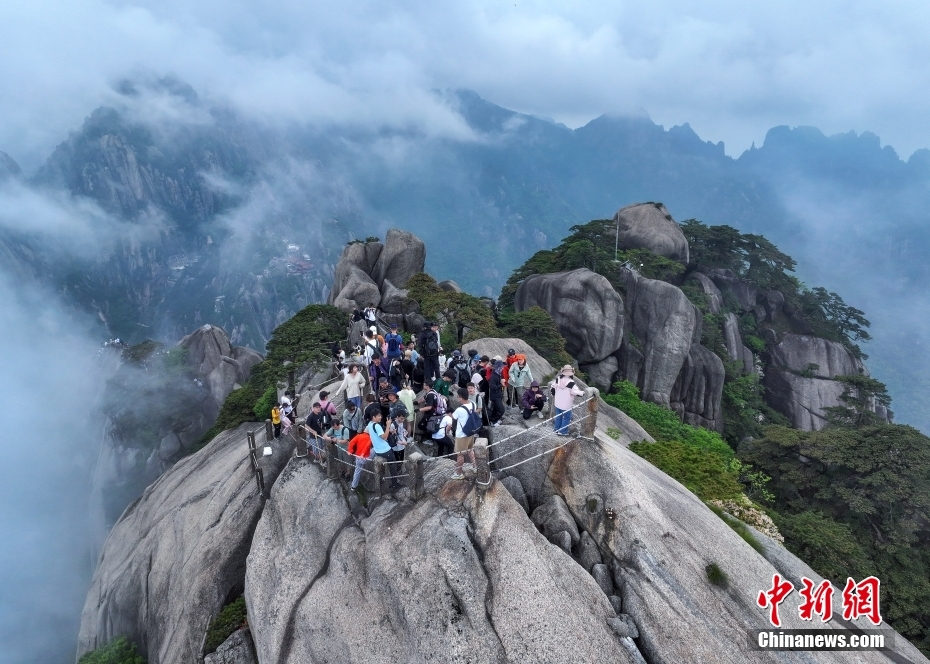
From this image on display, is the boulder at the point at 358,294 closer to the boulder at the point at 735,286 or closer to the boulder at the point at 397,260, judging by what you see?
the boulder at the point at 397,260

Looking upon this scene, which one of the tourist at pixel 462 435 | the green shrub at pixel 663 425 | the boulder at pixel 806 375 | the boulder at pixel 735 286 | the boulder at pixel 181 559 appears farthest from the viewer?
the boulder at pixel 735 286

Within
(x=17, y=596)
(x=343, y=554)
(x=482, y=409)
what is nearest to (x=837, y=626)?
(x=482, y=409)

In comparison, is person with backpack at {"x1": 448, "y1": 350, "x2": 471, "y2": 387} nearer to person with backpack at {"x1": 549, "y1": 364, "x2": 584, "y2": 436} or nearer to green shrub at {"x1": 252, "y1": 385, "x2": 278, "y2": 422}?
person with backpack at {"x1": 549, "y1": 364, "x2": 584, "y2": 436}

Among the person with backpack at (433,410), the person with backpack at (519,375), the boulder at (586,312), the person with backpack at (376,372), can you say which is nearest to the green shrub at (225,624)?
the person with backpack at (376,372)

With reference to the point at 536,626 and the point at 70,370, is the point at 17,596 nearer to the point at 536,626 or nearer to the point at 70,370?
the point at 536,626

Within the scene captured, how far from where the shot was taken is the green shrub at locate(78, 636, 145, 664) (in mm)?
15594

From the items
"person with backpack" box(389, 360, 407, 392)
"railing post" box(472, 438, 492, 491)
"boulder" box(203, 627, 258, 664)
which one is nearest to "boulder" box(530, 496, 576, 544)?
"railing post" box(472, 438, 492, 491)

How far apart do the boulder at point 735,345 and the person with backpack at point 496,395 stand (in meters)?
38.3

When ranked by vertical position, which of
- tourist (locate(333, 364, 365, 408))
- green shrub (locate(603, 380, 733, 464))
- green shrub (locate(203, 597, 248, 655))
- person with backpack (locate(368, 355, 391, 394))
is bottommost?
green shrub (locate(203, 597, 248, 655))

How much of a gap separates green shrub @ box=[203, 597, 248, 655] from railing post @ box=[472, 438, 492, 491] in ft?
27.2

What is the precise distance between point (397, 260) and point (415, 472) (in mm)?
37571

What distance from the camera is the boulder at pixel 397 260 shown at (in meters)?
45.9

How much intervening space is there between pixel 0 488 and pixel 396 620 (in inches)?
2787

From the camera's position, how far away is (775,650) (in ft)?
29.7
